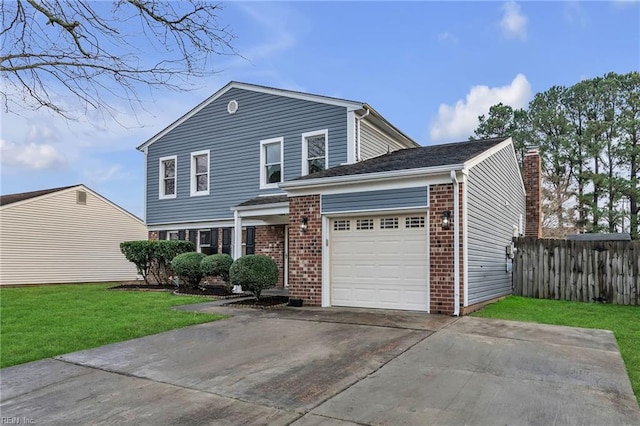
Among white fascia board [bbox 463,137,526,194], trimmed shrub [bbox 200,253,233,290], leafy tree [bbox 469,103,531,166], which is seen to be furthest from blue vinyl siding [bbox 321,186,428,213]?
leafy tree [bbox 469,103,531,166]

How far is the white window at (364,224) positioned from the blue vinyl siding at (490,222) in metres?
2.06

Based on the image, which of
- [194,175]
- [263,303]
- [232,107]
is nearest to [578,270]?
[263,303]

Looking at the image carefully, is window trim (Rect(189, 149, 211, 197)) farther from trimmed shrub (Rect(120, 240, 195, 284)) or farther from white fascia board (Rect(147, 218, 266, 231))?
trimmed shrub (Rect(120, 240, 195, 284))

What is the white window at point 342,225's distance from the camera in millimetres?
9922

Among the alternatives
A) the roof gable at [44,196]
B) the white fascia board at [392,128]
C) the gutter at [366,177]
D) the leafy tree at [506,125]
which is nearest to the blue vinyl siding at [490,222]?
the gutter at [366,177]

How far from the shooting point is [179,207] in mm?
17250

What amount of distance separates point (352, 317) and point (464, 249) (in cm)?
254

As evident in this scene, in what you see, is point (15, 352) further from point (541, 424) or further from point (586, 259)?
point (586, 259)

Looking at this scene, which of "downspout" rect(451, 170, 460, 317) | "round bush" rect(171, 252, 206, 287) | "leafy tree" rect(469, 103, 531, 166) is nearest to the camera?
"downspout" rect(451, 170, 460, 317)

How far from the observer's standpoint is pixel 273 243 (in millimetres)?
14672

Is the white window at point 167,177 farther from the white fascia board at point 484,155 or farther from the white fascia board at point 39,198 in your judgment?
the white fascia board at point 484,155

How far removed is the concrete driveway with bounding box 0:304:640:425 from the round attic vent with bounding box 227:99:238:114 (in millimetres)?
10478

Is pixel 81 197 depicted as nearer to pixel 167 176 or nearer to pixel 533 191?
pixel 167 176

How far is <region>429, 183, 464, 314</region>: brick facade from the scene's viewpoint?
27.8 feet
